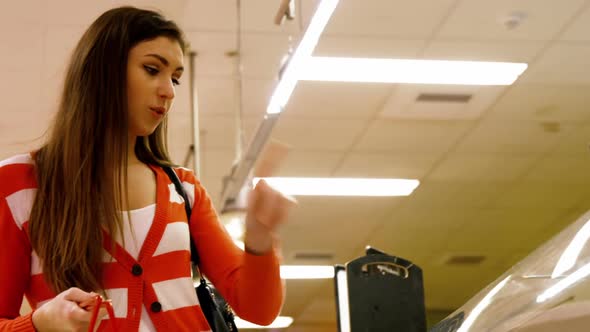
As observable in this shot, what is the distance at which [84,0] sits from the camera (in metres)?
5.57

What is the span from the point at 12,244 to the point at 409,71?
17.1 ft

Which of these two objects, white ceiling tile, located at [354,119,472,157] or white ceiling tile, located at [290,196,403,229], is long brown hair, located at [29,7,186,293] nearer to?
white ceiling tile, located at [354,119,472,157]

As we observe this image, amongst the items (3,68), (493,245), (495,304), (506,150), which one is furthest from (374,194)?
(495,304)

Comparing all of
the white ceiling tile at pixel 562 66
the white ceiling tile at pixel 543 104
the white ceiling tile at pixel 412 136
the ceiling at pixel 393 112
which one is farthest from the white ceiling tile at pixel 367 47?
the white ceiling tile at pixel 412 136

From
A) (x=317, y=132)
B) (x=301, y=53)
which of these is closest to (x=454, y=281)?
(x=317, y=132)

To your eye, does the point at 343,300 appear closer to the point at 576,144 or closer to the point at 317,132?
the point at 317,132

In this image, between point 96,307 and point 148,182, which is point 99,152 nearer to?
point 148,182

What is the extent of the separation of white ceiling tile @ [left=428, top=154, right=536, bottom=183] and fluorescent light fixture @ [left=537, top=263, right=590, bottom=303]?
22.4ft

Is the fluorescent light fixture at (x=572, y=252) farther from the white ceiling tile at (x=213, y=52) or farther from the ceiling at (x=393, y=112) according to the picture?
the white ceiling tile at (x=213, y=52)

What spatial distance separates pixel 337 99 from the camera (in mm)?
Answer: 6895

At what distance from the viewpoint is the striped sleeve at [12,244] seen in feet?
4.75

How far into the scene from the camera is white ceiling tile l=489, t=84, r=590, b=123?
6.97 m

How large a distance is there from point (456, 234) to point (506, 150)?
259cm

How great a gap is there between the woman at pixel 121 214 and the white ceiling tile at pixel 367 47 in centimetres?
437
